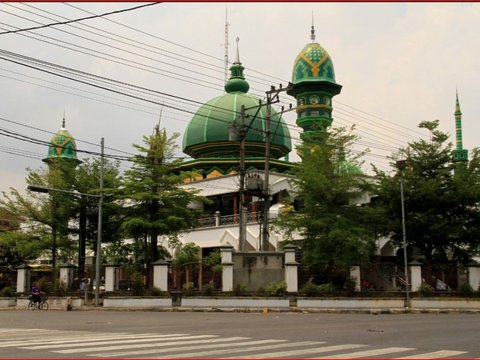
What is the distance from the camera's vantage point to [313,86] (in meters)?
59.9

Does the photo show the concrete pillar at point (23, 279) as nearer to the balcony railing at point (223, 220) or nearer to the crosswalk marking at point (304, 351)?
the balcony railing at point (223, 220)

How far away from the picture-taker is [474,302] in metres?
28.6

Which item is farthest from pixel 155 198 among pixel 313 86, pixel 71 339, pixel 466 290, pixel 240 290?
pixel 313 86

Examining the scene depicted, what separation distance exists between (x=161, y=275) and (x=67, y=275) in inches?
284

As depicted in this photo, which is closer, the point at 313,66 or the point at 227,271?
the point at 227,271

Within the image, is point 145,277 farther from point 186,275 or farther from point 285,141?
point 285,141

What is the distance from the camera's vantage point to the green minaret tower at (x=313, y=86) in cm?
5953

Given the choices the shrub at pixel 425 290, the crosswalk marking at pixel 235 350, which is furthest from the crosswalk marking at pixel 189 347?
the shrub at pixel 425 290

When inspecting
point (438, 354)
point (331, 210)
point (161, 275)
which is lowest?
point (438, 354)

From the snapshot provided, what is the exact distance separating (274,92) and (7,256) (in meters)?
25.9

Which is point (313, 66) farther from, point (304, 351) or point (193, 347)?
point (304, 351)

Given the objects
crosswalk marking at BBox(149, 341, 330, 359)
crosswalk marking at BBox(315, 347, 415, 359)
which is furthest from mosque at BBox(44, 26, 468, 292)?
crosswalk marking at BBox(315, 347, 415, 359)

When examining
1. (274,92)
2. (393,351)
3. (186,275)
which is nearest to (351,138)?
(274,92)

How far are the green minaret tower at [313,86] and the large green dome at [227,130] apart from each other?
4.89 m
